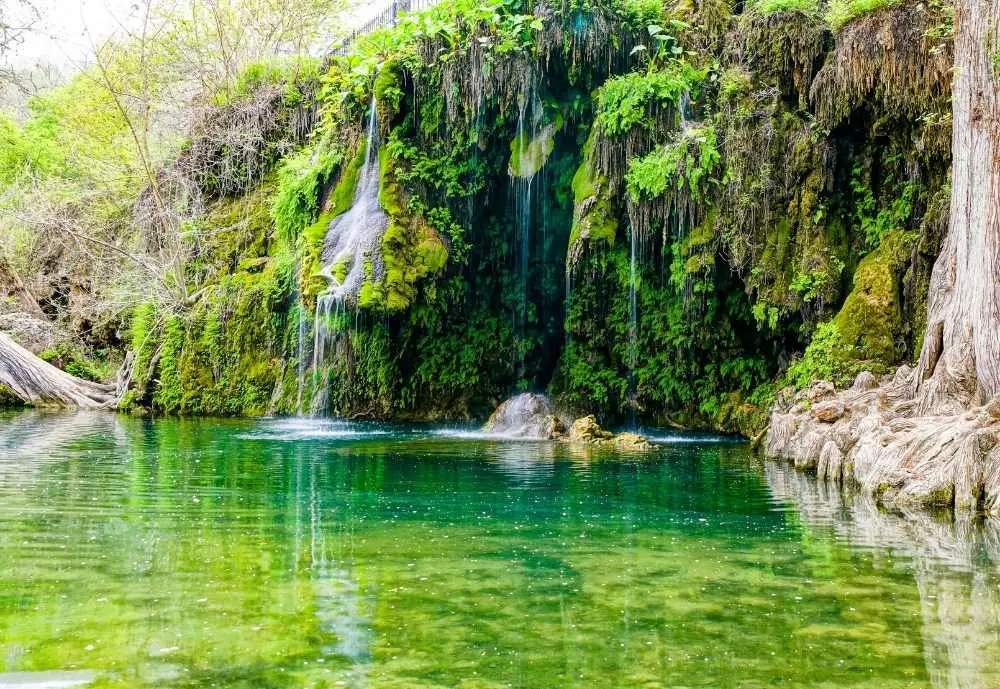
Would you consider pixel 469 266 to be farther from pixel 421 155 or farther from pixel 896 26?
pixel 896 26

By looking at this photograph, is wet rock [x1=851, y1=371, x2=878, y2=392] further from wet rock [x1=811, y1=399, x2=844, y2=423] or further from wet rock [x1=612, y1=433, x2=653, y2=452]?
wet rock [x1=612, y1=433, x2=653, y2=452]

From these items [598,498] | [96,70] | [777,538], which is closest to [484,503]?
[598,498]

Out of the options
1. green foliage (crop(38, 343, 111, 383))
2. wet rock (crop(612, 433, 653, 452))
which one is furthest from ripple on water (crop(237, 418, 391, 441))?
green foliage (crop(38, 343, 111, 383))

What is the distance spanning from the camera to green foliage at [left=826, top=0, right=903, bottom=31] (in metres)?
17.0

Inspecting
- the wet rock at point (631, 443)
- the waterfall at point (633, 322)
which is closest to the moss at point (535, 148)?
the waterfall at point (633, 322)

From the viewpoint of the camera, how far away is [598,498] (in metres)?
11.1

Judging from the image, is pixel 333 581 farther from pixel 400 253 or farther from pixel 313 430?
pixel 400 253

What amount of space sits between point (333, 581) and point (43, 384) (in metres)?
21.5

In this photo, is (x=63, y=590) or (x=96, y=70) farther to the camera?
(x=96, y=70)

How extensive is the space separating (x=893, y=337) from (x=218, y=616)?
12.8m

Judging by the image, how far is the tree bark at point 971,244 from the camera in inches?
484

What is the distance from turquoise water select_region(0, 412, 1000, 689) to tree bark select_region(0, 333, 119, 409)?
1384 centimetres

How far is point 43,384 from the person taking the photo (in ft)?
85.8

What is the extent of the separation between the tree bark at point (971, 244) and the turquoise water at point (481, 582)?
2.40 meters
